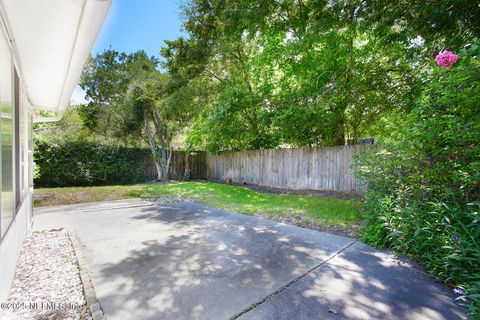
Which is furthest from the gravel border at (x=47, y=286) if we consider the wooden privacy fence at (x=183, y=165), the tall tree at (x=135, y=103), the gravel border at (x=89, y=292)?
the wooden privacy fence at (x=183, y=165)

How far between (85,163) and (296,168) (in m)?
9.08

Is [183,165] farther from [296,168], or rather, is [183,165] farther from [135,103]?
[296,168]

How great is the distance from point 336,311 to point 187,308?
1.25m

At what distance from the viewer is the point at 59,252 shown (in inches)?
125

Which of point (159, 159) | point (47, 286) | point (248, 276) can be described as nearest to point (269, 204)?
point (248, 276)

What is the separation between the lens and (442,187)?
284 cm

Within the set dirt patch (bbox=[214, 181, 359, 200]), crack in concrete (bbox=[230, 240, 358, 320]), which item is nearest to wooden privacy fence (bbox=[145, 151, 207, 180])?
dirt patch (bbox=[214, 181, 359, 200])

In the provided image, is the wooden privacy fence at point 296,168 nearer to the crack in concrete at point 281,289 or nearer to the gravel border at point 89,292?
the crack in concrete at point 281,289

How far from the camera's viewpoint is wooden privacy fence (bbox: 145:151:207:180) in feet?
40.6

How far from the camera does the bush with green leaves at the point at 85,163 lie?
927 centimetres

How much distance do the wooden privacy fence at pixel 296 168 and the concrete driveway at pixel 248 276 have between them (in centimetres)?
289

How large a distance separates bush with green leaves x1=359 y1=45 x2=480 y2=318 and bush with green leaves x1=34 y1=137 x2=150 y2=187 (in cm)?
1059

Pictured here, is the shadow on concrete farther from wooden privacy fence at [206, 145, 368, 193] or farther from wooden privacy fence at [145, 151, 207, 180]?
wooden privacy fence at [145, 151, 207, 180]

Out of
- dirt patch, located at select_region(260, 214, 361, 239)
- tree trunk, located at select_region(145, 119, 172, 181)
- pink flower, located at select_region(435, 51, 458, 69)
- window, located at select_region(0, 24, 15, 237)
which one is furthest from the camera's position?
tree trunk, located at select_region(145, 119, 172, 181)
